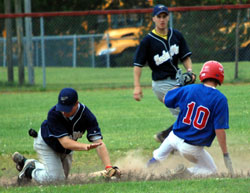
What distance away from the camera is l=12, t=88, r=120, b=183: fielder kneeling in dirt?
17.7ft

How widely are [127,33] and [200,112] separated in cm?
1170

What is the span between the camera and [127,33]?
1698 centimetres

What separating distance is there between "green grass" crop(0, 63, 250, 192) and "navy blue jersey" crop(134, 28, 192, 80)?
3.94ft

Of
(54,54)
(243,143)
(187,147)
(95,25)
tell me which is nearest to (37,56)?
(54,54)

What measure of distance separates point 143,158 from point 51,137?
5.60ft

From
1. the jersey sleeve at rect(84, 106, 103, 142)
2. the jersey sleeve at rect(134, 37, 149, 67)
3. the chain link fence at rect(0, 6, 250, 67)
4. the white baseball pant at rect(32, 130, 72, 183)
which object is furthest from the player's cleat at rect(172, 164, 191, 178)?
the chain link fence at rect(0, 6, 250, 67)

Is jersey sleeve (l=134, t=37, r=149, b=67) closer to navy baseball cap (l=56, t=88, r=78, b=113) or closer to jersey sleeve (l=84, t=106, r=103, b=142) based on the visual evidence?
jersey sleeve (l=84, t=106, r=103, b=142)

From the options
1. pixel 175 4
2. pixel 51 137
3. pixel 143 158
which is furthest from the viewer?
pixel 175 4

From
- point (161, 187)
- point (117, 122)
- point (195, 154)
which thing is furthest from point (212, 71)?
point (117, 122)

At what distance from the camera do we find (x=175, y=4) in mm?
25609

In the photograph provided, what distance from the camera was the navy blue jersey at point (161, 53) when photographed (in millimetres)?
7055

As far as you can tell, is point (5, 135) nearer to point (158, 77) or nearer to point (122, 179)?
point (158, 77)

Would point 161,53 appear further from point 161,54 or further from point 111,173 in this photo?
point 111,173

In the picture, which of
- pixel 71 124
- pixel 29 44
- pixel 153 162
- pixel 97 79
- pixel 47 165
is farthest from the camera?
pixel 97 79
